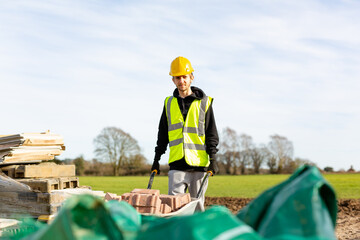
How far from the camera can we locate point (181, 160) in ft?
21.0

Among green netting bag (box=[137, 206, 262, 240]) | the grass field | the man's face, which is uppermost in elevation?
the man's face

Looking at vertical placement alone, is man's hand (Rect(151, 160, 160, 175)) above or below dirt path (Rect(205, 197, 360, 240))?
above

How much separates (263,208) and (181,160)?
4809mm

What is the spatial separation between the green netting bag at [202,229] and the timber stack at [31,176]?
573cm

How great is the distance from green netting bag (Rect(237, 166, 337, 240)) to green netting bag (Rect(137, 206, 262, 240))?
0.40 ft

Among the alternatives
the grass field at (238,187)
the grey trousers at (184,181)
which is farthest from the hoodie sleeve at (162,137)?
the grass field at (238,187)

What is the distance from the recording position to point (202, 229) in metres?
1.30

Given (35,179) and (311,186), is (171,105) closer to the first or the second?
(35,179)

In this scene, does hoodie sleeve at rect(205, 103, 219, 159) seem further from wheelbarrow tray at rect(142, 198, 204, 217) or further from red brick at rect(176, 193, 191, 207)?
red brick at rect(176, 193, 191, 207)

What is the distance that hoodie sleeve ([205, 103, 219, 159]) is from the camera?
644cm

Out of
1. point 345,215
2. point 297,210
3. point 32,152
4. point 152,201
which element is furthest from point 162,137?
point 345,215

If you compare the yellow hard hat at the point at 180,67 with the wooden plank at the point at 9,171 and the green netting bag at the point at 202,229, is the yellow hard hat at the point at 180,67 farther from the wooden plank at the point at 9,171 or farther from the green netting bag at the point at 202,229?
the green netting bag at the point at 202,229

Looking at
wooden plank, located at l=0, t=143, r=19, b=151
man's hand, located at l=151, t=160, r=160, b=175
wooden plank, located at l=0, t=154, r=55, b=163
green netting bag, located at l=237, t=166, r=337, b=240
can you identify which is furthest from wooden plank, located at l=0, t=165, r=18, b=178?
green netting bag, located at l=237, t=166, r=337, b=240

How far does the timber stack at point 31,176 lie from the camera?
681cm
